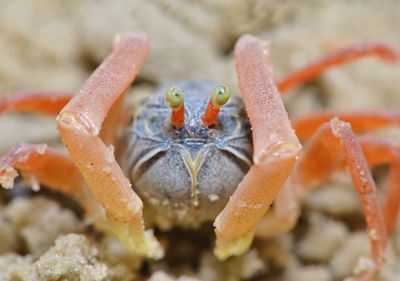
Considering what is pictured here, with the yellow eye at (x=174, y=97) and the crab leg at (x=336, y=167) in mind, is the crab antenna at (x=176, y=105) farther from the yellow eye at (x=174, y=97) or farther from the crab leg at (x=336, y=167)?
the crab leg at (x=336, y=167)

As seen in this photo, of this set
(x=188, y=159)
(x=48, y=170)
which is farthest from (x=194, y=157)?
(x=48, y=170)

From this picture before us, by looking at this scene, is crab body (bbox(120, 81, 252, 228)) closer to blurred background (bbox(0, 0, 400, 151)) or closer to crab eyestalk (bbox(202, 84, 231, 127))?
crab eyestalk (bbox(202, 84, 231, 127))

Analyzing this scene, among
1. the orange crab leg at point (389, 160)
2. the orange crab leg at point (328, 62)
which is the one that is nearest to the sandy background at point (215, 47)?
the orange crab leg at point (389, 160)

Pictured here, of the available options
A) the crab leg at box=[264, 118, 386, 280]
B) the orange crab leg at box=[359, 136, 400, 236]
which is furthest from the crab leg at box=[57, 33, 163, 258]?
the orange crab leg at box=[359, 136, 400, 236]

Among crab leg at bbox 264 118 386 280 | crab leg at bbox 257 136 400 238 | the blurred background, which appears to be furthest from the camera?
the blurred background

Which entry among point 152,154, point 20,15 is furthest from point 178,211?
point 20,15

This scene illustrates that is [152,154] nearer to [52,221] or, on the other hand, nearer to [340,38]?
[52,221]

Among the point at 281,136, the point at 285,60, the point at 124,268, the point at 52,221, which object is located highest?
the point at 285,60
